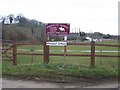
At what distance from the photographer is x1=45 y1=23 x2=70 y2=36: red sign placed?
52.8 ft

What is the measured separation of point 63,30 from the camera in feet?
53.2

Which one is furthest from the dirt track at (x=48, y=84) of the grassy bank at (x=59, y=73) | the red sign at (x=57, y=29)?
the red sign at (x=57, y=29)

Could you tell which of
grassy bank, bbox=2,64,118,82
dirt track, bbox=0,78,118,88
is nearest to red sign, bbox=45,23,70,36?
grassy bank, bbox=2,64,118,82

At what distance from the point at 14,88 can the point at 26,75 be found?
98.8 inches

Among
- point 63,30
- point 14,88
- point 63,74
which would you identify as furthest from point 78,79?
point 63,30

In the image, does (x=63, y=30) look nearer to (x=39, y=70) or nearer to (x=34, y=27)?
(x=39, y=70)

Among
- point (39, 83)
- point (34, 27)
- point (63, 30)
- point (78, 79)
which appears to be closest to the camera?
point (39, 83)

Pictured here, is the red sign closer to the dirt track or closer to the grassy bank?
the grassy bank

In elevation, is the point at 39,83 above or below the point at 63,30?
below

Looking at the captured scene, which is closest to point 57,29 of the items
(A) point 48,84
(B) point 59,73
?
(B) point 59,73

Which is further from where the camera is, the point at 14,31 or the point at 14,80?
the point at 14,31

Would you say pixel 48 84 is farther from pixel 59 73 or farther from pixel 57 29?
pixel 57 29

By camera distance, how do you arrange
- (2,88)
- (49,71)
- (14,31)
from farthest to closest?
1. (14,31)
2. (49,71)
3. (2,88)

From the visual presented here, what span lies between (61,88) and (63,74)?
2.37 m
